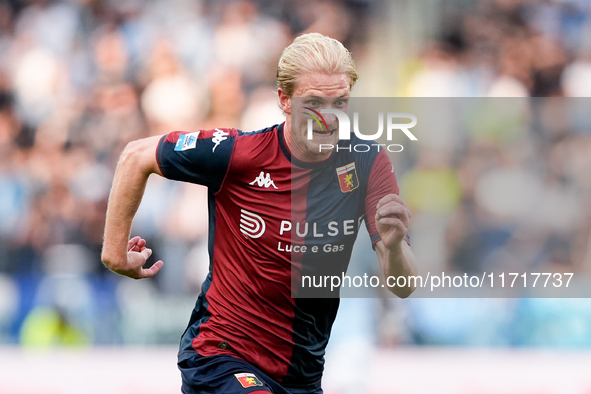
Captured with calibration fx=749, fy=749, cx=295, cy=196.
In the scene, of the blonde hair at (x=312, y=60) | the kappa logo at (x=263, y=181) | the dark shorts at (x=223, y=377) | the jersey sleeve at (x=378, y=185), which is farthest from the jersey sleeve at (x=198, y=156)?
the dark shorts at (x=223, y=377)

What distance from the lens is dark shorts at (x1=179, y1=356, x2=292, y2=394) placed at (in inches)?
140

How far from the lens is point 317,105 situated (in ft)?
12.3

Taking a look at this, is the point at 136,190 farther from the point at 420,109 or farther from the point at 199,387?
the point at 420,109

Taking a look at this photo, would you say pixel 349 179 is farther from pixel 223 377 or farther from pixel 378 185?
pixel 223 377

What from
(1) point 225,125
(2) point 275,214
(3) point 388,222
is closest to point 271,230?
(2) point 275,214

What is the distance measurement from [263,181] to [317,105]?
0.48 meters

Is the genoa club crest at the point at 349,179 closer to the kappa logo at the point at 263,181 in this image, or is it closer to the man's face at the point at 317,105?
the man's face at the point at 317,105

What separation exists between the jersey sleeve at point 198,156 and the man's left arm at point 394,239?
2.70 ft

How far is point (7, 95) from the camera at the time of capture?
394 inches

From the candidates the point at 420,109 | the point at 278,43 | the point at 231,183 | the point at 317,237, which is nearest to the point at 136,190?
the point at 231,183

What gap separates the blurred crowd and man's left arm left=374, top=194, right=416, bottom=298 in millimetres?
4033

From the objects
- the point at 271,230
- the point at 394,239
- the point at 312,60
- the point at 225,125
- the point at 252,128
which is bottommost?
the point at 394,239

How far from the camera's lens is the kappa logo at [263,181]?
151 inches

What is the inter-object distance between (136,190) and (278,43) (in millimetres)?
6401
